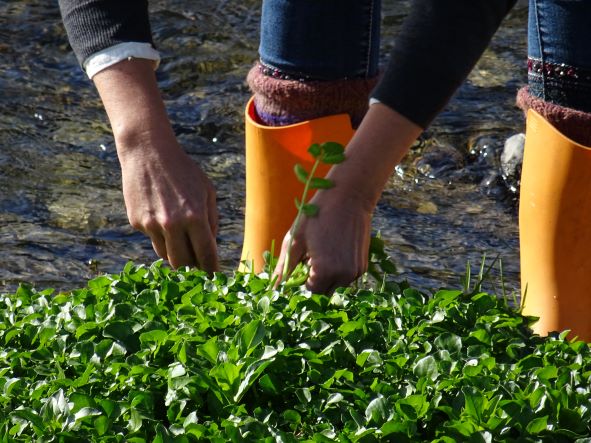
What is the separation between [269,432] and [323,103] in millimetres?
1142

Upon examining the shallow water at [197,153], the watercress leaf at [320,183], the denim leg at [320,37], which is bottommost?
the shallow water at [197,153]

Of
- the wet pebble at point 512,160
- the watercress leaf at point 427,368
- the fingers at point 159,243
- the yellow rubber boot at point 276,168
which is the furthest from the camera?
the wet pebble at point 512,160

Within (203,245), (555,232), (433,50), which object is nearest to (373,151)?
(433,50)

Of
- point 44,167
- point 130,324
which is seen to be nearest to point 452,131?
point 44,167

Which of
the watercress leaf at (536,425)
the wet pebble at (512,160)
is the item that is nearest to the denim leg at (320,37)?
the watercress leaf at (536,425)

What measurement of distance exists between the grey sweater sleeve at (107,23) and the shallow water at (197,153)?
128cm

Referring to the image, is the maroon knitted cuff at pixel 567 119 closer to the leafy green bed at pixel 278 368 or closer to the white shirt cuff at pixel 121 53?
the leafy green bed at pixel 278 368

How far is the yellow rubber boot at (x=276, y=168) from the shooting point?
102 inches

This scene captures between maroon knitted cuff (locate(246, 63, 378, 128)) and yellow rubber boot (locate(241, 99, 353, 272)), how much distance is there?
0.04 meters

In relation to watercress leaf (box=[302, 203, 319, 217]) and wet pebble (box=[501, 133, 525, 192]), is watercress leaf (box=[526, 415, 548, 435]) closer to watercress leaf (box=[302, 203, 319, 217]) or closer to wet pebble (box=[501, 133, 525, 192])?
watercress leaf (box=[302, 203, 319, 217])

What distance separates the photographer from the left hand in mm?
2176

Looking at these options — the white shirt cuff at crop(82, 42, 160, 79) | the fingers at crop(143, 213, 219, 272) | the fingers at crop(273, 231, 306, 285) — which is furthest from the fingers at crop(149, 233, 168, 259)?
the white shirt cuff at crop(82, 42, 160, 79)

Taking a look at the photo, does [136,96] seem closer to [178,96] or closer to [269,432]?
[269,432]

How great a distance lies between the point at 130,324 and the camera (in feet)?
6.32
